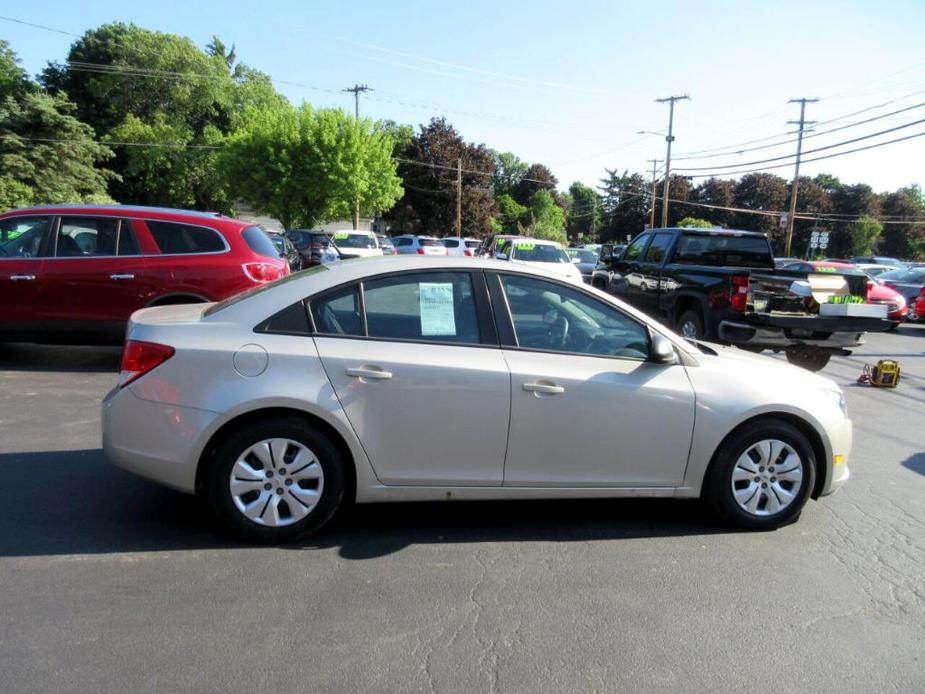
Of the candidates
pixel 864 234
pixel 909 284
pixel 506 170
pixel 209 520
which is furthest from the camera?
pixel 506 170

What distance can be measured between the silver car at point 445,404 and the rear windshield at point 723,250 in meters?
6.81

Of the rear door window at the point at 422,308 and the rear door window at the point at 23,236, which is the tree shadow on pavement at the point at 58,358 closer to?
the rear door window at the point at 23,236

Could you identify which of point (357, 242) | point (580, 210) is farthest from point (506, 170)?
point (357, 242)

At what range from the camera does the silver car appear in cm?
378

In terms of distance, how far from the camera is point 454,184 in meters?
59.3

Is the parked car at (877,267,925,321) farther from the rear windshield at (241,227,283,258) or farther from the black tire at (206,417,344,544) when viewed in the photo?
the black tire at (206,417,344,544)

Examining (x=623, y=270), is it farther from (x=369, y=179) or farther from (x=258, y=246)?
(x=369, y=179)

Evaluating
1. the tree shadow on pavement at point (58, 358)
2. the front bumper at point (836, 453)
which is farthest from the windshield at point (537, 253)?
the front bumper at point (836, 453)

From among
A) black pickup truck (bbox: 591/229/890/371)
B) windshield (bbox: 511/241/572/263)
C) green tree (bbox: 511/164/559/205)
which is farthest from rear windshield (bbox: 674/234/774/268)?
green tree (bbox: 511/164/559/205)

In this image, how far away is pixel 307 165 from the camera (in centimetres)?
3678

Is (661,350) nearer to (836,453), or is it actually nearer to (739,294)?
(836,453)

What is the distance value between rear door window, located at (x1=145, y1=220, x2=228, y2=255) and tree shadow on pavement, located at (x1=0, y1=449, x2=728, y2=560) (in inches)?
147

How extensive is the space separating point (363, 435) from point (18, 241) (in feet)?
20.9

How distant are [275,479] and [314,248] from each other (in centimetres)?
2146
